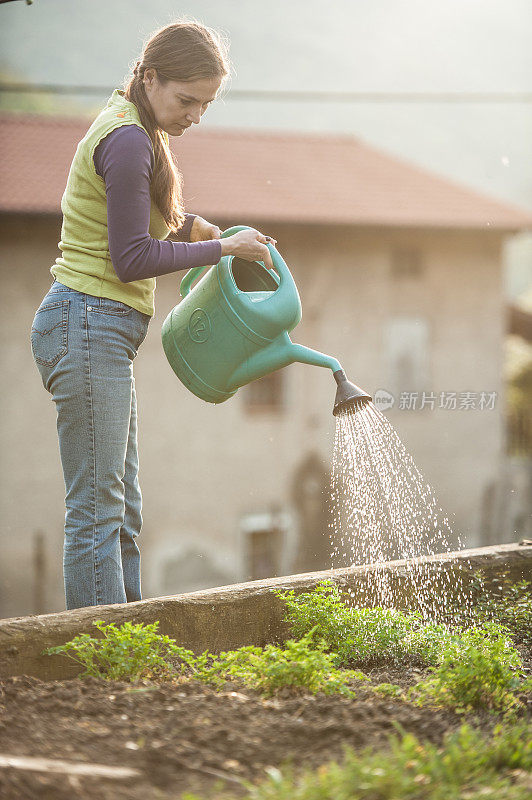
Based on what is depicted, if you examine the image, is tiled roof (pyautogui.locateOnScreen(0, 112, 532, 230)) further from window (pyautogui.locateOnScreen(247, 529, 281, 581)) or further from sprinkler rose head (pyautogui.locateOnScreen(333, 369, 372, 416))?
sprinkler rose head (pyautogui.locateOnScreen(333, 369, 372, 416))

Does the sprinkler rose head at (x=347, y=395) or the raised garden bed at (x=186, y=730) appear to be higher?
the sprinkler rose head at (x=347, y=395)

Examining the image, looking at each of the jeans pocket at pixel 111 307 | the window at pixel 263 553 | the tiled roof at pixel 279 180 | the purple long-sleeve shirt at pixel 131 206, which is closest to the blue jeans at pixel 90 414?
the jeans pocket at pixel 111 307

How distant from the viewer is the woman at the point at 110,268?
1730 millimetres

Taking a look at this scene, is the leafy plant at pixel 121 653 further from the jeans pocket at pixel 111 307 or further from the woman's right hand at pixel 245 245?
the woman's right hand at pixel 245 245

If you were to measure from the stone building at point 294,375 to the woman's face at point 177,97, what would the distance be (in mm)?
6582

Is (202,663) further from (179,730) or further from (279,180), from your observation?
(279,180)

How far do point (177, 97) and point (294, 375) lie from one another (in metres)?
7.48

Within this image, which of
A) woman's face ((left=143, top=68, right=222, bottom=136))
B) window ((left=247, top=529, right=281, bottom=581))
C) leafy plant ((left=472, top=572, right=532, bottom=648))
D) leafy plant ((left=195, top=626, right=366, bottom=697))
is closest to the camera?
leafy plant ((left=195, top=626, right=366, bottom=697))

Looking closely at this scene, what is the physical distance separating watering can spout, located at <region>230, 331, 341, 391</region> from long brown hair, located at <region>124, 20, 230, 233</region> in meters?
0.34

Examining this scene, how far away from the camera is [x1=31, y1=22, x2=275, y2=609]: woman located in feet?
5.68

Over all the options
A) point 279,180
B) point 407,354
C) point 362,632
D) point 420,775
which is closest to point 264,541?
point 407,354

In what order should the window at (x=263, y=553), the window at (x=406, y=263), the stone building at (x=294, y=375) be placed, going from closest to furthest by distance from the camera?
the stone building at (x=294, y=375)
the window at (x=263, y=553)
the window at (x=406, y=263)

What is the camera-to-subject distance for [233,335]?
1936 millimetres

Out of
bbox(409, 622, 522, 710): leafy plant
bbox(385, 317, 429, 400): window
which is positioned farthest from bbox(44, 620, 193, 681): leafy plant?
bbox(385, 317, 429, 400): window
